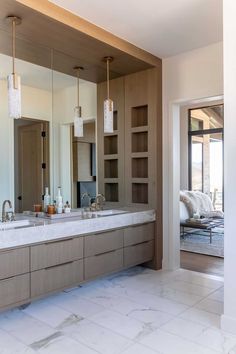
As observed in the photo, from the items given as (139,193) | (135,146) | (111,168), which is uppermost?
(135,146)

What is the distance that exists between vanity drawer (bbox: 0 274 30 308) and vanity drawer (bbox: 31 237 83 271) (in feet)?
0.42

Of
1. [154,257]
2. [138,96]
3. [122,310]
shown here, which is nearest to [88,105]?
[138,96]

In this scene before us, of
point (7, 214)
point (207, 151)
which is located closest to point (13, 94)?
point (7, 214)

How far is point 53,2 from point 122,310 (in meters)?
2.71

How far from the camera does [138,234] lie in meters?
3.63

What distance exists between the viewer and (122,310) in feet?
8.97

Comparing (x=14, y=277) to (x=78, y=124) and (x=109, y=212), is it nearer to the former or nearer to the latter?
(x=109, y=212)

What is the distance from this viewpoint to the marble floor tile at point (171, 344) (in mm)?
2094

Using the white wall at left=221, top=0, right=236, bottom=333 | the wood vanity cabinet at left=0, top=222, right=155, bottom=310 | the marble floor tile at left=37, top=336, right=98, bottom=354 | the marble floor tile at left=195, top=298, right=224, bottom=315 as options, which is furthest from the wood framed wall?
the marble floor tile at left=37, top=336, right=98, bottom=354

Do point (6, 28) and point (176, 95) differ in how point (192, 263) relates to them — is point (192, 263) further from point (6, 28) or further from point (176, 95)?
point (6, 28)

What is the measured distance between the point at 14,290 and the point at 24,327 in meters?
0.30

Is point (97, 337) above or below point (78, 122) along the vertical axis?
below

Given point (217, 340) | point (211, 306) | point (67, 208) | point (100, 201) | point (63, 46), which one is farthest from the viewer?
point (100, 201)

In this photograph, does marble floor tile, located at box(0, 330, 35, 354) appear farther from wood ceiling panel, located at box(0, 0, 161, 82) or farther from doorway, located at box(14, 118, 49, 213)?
wood ceiling panel, located at box(0, 0, 161, 82)
